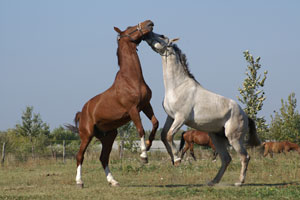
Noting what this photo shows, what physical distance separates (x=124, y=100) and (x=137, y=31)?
1385 mm

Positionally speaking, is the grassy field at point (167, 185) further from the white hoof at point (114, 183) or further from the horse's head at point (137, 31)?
the horse's head at point (137, 31)

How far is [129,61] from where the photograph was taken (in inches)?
351

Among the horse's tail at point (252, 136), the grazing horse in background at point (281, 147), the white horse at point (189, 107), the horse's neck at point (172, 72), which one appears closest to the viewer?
the white horse at point (189, 107)

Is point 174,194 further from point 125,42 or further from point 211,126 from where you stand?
point 125,42

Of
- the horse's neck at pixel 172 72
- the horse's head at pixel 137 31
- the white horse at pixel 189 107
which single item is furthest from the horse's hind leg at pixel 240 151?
the horse's head at pixel 137 31

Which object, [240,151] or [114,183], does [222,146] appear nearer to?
[240,151]

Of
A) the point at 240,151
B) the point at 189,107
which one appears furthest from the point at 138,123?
the point at 240,151

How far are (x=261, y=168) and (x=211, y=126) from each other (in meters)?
4.71

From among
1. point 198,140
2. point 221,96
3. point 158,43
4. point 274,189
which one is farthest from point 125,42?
point 198,140

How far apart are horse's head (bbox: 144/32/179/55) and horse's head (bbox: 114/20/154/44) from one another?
0.12 m

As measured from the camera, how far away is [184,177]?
36.8 ft

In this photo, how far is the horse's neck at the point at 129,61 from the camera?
8797 millimetres

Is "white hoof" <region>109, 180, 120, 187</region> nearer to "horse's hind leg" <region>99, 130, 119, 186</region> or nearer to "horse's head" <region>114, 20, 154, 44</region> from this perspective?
"horse's hind leg" <region>99, 130, 119, 186</region>

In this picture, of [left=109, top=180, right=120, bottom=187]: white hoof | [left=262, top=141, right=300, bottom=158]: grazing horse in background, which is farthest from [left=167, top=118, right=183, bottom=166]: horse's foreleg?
[left=262, top=141, right=300, bottom=158]: grazing horse in background
